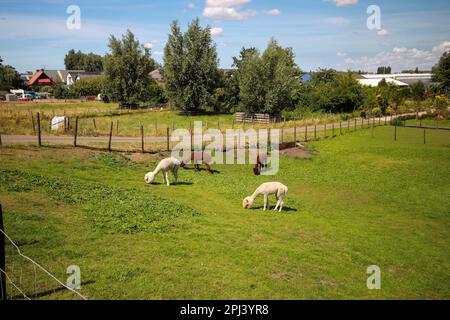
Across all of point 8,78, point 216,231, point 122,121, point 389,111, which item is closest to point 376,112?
point 389,111

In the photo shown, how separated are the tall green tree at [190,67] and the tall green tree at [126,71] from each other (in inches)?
283

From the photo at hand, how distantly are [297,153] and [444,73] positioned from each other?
78263 mm

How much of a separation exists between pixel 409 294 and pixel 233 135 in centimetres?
3081

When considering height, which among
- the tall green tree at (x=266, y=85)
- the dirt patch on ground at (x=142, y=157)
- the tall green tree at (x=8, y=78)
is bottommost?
the dirt patch on ground at (x=142, y=157)

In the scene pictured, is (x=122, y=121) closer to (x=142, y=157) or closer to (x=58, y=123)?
(x=58, y=123)

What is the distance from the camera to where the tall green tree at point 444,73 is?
91062 millimetres

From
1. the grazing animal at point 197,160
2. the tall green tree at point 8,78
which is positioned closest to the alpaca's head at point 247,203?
the grazing animal at point 197,160

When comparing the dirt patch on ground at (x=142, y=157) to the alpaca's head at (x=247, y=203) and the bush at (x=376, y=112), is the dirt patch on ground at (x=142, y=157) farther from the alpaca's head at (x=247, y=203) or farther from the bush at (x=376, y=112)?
the bush at (x=376, y=112)

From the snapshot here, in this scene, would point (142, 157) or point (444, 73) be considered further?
point (444, 73)

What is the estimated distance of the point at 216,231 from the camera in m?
14.0

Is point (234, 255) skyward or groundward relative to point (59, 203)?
groundward

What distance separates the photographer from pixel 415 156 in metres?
33.3
